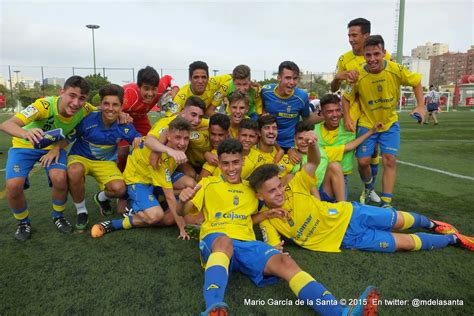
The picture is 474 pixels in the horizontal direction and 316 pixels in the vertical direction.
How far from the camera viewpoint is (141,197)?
11.6ft

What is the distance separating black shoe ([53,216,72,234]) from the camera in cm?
337

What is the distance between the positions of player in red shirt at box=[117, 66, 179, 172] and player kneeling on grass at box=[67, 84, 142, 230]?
0.62 meters

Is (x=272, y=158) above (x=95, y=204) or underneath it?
above

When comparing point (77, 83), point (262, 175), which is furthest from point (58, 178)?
point (262, 175)

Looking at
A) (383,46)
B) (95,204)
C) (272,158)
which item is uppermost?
(383,46)

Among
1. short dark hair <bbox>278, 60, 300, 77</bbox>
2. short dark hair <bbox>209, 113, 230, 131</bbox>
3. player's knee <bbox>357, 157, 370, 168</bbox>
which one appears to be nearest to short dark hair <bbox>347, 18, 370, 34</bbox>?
short dark hair <bbox>278, 60, 300, 77</bbox>

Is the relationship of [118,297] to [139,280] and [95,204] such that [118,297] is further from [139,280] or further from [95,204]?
[95,204]

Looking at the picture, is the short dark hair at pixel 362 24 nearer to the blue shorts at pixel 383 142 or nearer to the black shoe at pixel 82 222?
the blue shorts at pixel 383 142

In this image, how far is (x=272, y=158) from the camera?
12.0ft

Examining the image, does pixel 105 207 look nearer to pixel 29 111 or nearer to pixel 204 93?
pixel 29 111

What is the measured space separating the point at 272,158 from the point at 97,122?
197 cm

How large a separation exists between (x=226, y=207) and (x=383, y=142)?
231 cm

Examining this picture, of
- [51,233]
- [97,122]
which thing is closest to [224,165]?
[97,122]

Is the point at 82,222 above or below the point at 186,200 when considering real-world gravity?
below
